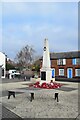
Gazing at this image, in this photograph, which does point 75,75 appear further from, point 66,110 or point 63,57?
point 66,110

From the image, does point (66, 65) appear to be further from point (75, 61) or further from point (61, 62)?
point (75, 61)

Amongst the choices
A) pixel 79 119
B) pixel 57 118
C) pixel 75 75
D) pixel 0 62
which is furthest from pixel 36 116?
pixel 0 62

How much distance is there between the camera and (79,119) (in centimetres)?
750

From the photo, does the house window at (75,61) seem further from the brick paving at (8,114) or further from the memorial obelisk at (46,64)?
the brick paving at (8,114)

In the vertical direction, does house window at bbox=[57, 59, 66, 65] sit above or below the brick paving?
above

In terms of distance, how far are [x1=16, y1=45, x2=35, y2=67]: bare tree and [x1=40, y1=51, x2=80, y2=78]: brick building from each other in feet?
64.8

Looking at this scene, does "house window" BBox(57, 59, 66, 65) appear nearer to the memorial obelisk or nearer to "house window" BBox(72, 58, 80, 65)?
"house window" BBox(72, 58, 80, 65)

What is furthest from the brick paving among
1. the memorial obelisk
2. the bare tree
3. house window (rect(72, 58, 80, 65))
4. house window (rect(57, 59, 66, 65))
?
the bare tree

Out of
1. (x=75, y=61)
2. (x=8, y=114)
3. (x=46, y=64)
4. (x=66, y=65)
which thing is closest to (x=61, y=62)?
(x=66, y=65)

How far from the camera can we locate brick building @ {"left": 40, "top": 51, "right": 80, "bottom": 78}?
→ 3741 cm

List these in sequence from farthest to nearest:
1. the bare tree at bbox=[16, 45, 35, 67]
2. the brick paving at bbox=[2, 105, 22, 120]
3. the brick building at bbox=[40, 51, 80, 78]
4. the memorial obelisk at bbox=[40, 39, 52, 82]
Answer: the bare tree at bbox=[16, 45, 35, 67] → the brick building at bbox=[40, 51, 80, 78] → the memorial obelisk at bbox=[40, 39, 52, 82] → the brick paving at bbox=[2, 105, 22, 120]

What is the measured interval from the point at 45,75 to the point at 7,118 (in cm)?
1460

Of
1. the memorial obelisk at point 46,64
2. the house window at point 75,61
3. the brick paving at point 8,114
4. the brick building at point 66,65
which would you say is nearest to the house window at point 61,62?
the brick building at point 66,65

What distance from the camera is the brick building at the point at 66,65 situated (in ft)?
123
